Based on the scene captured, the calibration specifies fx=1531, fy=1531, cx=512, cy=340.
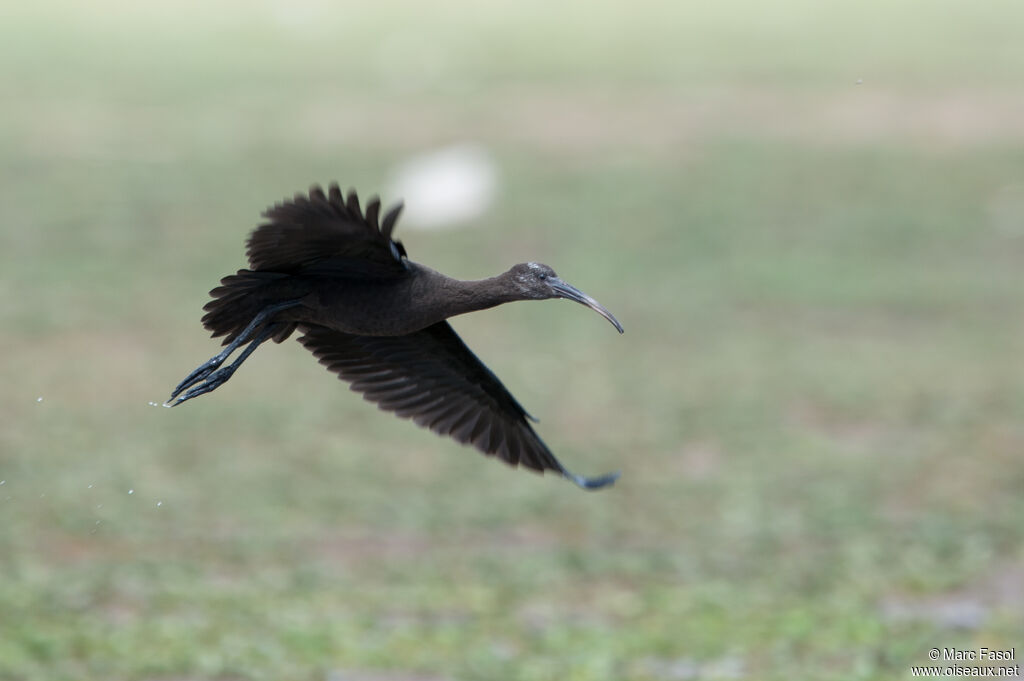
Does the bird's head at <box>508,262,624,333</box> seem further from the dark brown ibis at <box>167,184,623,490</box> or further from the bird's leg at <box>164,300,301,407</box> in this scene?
the bird's leg at <box>164,300,301,407</box>

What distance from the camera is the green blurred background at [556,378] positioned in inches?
363

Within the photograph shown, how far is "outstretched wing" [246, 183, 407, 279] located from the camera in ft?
17.1

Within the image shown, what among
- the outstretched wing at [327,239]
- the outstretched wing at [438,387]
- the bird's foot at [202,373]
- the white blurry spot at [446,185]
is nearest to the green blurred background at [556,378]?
the white blurry spot at [446,185]

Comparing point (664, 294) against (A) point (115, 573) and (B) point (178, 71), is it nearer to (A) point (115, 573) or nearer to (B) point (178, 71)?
(A) point (115, 573)

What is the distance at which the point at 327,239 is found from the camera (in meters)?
5.45

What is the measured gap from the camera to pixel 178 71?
27.0 m

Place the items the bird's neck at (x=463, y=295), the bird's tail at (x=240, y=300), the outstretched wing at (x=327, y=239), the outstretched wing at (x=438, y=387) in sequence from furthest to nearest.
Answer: the outstretched wing at (x=438, y=387)
the bird's tail at (x=240, y=300)
the bird's neck at (x=463, y=295)
the outstretched wing at (x=327, y=239)

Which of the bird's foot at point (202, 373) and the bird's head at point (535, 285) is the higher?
the bird's head at point (535, 285)

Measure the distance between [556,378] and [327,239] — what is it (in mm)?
9299

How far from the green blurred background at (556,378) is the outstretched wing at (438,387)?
192 centimetres

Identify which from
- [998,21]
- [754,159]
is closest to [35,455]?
[754,159]

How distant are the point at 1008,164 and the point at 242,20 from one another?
17.3m

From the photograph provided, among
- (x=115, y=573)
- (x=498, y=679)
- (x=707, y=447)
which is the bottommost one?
(x=498, y=679)

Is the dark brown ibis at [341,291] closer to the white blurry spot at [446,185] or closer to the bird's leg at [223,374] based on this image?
the bird's leg at [223,374]
